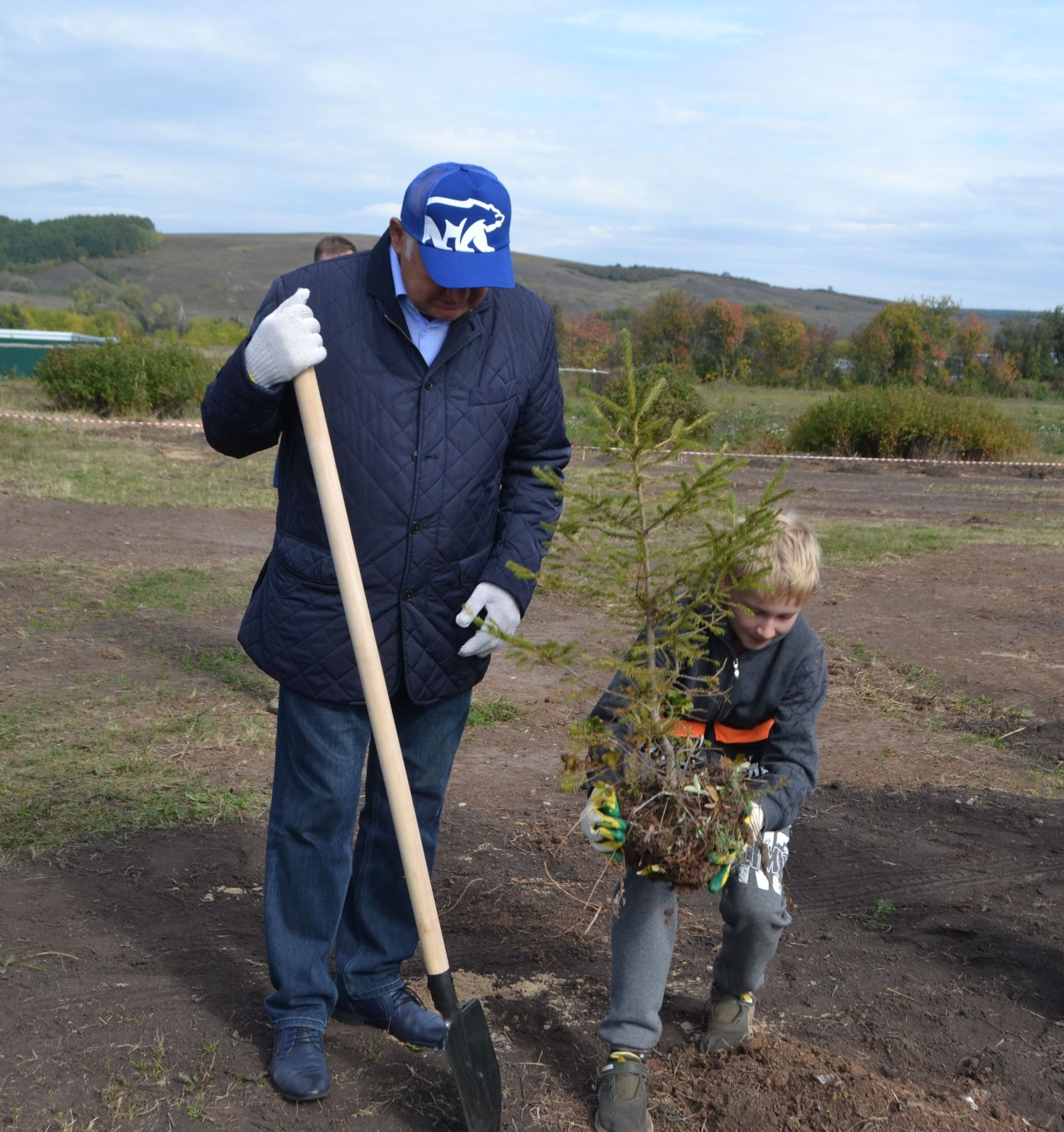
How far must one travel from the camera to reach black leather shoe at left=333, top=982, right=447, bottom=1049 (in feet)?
9.30

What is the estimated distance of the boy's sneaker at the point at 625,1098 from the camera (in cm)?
253

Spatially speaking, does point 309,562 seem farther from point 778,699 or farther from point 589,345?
point 589,345

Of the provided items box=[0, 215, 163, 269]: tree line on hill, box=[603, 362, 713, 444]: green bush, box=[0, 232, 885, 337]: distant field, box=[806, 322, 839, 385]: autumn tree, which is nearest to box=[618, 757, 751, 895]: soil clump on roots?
box=[603, 362, 713, 444]: green bush

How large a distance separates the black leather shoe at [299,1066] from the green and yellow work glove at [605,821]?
0.90m

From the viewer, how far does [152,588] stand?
7.68 meters

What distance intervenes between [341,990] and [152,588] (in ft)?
17.3

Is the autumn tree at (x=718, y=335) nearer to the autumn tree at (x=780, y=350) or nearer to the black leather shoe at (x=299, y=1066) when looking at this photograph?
the autumn tree at (x=780, y=350)

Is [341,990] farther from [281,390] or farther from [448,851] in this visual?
[281,390]

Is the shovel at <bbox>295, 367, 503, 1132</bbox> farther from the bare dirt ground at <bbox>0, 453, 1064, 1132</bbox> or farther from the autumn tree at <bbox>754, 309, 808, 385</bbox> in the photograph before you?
the autumn tree at <bbox>754, 309, 808, 385</bbox>

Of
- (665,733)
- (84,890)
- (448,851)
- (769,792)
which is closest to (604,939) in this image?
(448,851)

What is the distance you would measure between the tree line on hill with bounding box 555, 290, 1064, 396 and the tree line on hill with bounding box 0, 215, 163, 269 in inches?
3328

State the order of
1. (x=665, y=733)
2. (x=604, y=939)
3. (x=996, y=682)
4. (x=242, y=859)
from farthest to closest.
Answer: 1. (x=996, y=682)
2. (x=242, y=859)
3. (x=604, y=939)
4. (x=665, y=733)

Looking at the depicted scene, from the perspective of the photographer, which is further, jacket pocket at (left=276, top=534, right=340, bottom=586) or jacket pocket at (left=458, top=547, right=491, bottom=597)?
jacket pocket at (left=458, top=547, right=491, bottom=597)

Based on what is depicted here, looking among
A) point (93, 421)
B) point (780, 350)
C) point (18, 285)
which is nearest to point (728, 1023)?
point (93, 421)
